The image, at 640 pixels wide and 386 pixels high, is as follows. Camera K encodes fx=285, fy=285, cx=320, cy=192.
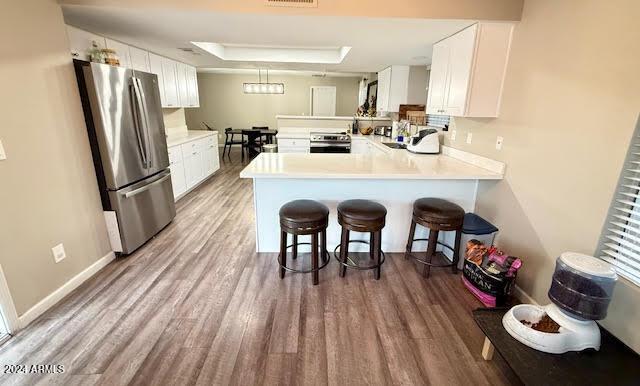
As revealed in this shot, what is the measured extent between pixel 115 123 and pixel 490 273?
3.28 m

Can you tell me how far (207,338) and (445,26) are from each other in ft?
9.97

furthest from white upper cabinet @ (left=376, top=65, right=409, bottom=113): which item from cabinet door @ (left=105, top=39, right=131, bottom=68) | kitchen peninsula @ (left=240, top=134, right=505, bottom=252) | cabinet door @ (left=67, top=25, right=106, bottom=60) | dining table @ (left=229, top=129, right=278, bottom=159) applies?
cabinet door @ (left=67, top=25, right=106, bottom=60)

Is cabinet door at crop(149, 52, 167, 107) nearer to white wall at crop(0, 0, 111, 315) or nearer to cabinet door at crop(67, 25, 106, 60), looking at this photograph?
cabinet door at crop(67, 25, 106, 60)

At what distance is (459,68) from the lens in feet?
8.57

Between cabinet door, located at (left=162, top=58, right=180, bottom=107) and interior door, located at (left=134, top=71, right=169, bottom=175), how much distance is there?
1.52 m

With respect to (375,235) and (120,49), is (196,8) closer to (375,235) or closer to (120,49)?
(120,49)

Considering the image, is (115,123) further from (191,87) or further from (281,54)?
(191,87)

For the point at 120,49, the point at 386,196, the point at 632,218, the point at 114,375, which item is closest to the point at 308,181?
the point at 386,196

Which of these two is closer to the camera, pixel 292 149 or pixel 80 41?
pixel 80 41

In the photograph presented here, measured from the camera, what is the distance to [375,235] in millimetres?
2447

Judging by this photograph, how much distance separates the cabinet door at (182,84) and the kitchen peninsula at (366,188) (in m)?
3.05

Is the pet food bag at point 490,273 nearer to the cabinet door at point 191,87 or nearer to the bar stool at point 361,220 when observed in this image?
the bar stool at point 361,220

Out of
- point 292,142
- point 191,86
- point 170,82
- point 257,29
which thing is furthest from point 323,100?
point 257,29

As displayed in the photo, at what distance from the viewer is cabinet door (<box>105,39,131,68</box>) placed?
10.3ft
